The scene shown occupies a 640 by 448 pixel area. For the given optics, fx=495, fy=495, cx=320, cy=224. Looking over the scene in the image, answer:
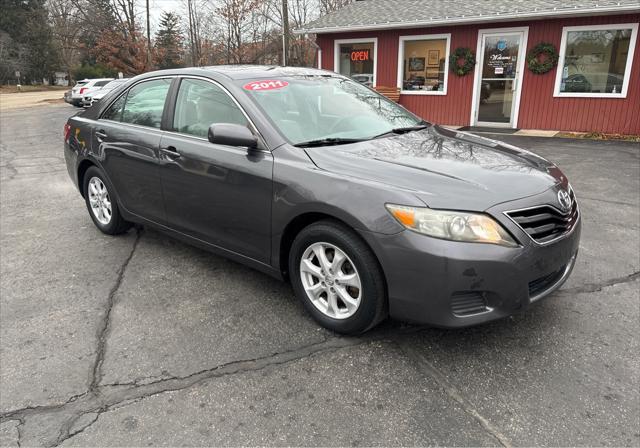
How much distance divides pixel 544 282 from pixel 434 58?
11.6m

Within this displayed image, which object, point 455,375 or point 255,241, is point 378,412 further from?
point 255,241

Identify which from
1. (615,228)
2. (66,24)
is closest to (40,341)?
(615,228)

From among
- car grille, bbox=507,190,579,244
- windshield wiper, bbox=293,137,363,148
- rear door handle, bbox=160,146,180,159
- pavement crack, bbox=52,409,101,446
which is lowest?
pavement crack, bbox=52,409,101,446

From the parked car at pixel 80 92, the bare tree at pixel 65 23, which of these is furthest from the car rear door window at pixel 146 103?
the bare tree at pixel 65 23

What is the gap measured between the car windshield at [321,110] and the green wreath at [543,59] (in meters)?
9.11

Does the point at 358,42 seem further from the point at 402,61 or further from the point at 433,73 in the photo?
the point at 433,73

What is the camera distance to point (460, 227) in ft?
8.15

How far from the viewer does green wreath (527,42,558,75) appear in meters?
11.4

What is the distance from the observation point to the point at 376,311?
2771 mm

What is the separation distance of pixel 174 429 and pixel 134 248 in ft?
8.62

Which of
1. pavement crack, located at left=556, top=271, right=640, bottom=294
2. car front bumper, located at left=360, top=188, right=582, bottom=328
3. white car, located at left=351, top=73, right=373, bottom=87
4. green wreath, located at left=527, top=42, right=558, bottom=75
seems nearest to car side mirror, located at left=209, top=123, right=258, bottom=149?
car front bumper, located at left=360, top=188, right=582, bottom=328

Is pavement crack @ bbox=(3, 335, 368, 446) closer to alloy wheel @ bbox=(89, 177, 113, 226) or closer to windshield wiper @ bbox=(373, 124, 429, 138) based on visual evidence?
windshield wiper @ bbox=(373, 124, 429, 138)

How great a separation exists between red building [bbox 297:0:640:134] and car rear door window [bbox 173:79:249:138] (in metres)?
9.82

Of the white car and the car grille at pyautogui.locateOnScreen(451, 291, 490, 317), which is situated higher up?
the white car
